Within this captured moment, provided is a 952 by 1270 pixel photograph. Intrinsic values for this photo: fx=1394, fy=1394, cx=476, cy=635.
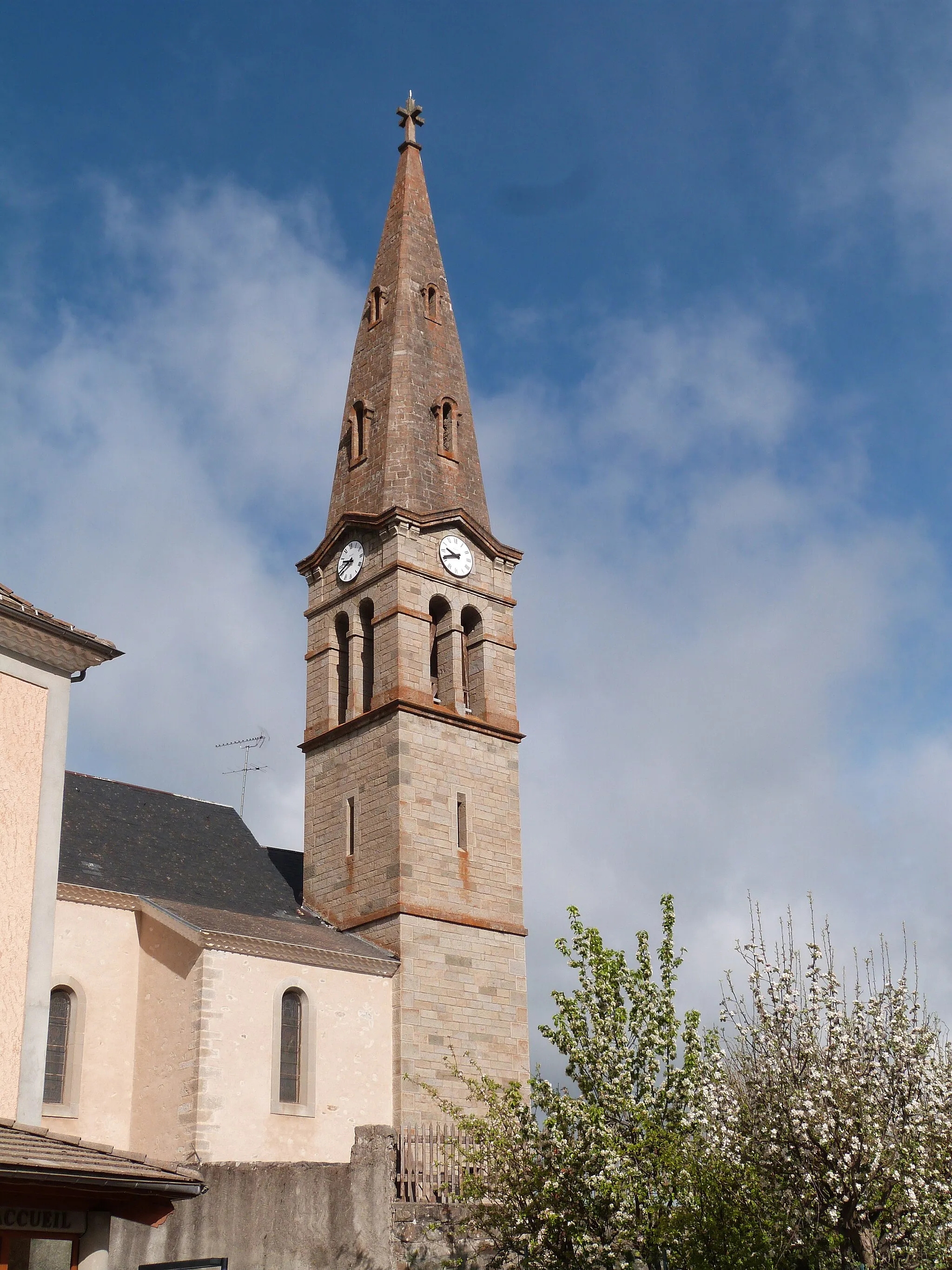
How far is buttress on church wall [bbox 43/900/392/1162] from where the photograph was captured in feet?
79.3

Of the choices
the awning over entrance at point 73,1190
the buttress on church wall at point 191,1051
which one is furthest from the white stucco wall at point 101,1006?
the awning over entrance at point 73,1190

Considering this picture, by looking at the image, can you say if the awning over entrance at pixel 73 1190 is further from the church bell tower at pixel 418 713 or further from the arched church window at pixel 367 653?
the arched church window at pixel 367 653

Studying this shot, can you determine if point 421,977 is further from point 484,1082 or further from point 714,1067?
point 714,1067

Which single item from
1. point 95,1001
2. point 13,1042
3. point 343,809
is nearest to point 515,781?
point 343,809

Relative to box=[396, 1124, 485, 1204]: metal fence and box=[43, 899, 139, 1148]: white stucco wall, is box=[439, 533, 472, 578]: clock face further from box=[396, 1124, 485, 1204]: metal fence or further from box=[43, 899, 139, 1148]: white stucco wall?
box=[396, 1124, 485, 1204]: metal fence

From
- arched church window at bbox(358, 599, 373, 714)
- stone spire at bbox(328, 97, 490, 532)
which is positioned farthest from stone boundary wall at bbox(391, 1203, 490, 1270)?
stone spire at bbox(328, 97, 490, 532)

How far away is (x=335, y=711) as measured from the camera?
32.2 m

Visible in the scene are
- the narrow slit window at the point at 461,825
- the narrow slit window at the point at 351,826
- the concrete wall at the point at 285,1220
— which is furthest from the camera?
the narrow slit window at the point at 351,826

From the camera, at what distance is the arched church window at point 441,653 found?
31828 mm

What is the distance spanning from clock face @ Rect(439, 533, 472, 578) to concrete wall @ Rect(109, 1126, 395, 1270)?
15.0 metres

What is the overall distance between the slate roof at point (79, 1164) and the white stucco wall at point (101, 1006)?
11.4 meters

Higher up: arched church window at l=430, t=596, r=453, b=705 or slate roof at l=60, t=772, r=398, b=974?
arched church window at l=430, t=596, r=453, b=705

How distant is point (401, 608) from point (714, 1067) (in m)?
14.2

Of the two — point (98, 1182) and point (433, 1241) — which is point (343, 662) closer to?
point (433, 1241)
